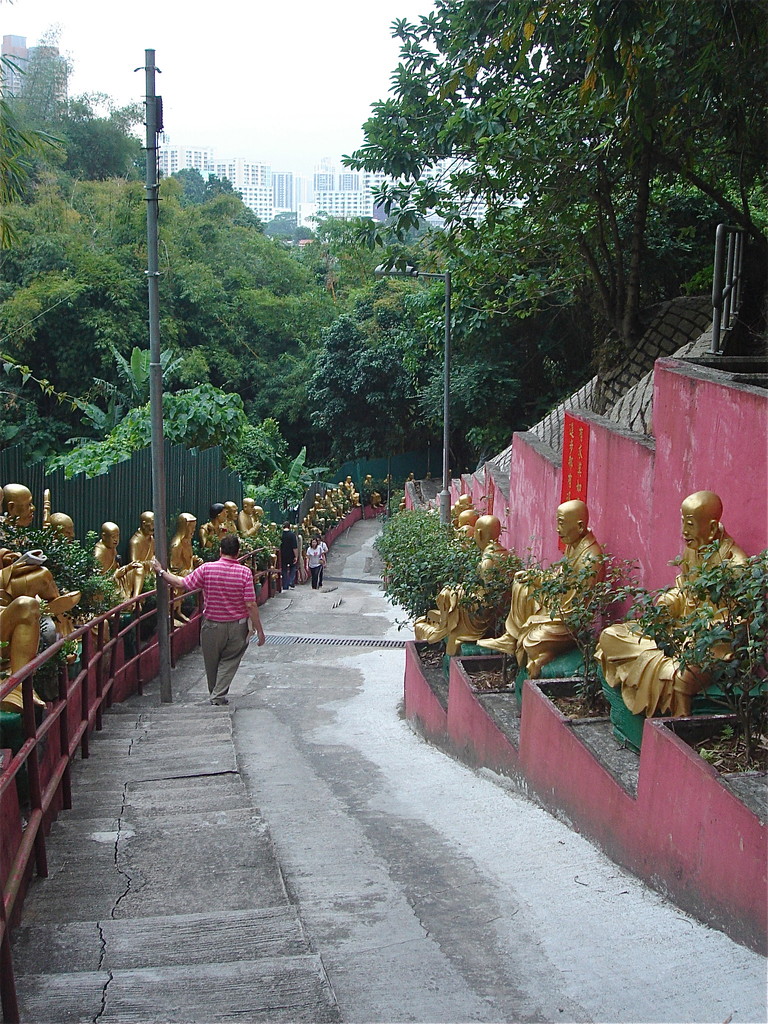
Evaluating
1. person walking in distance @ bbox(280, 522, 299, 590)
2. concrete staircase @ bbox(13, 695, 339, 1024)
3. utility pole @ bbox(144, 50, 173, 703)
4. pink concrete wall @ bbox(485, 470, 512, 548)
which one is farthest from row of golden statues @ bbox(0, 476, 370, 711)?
pink concrete wall @ bbox(485, 470, 512, 548)

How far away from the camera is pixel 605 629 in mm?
5531

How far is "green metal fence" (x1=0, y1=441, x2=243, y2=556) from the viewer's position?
33.9 ft

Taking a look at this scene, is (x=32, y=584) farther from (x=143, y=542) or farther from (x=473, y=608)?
(x=143, y=542)

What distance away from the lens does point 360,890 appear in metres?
4.47

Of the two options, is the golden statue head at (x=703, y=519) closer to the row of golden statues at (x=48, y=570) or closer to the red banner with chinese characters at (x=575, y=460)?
the red banner with chinese characters at (x=575, y=460)

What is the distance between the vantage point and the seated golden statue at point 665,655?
4891 millimetres

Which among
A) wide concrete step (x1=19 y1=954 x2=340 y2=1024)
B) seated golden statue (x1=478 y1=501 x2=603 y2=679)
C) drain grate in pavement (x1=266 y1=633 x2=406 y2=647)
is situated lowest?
drain grate in pavement (x1=266 y1=633 x2=406 y2=647)

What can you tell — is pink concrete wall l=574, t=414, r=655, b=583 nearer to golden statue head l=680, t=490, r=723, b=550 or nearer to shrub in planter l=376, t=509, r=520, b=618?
golden statue head l=680, t=490, r=723, b=550

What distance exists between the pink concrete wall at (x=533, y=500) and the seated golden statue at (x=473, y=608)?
40 centimetres

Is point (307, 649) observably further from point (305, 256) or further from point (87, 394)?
point (305, 256)

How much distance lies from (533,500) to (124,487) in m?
5.35

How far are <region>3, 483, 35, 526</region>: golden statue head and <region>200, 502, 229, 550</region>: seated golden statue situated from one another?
737 cm

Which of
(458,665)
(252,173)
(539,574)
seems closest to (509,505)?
(458,665)

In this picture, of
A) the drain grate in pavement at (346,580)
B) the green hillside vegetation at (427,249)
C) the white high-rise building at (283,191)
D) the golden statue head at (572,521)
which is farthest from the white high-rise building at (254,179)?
the golden statue head at (572,521)
